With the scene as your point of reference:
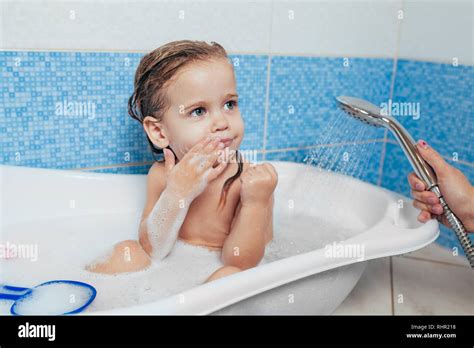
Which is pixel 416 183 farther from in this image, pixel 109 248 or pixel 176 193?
pixel 109 248

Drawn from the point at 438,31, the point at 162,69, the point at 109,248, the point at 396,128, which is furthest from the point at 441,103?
the point at 109,248

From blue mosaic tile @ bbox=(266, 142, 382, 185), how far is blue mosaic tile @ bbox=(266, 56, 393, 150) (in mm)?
30

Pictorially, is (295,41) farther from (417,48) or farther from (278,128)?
(417,48)

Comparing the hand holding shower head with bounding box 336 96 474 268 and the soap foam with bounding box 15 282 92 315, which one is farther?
the hand holding shower head with bounding box 336 96 474 268

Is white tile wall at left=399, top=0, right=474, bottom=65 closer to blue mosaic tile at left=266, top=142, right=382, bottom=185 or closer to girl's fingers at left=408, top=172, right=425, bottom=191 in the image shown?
blue mosaic tile at left=266, top=142, right=382, bottom=185

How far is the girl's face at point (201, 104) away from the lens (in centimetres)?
103

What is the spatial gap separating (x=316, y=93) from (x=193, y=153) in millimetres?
691

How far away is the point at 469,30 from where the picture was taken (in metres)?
1.44

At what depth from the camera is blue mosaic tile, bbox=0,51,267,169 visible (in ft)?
3.93

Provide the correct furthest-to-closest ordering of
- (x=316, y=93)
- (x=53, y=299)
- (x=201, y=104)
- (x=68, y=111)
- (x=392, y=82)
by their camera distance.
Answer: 1. (x=392, y=82)
2. (x=316, y=93)
3. (x=68, y=111)
4. (x=201, y=104)
5. (x=53, y=299)

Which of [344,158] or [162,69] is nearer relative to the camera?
[162,69]

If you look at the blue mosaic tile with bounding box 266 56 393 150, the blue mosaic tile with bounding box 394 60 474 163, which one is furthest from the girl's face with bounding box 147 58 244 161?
the blue mosaic tile with bounding box 394 60 474 163

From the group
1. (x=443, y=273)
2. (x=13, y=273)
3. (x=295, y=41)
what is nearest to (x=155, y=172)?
(x=13, y=273)

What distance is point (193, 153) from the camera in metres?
1.04
